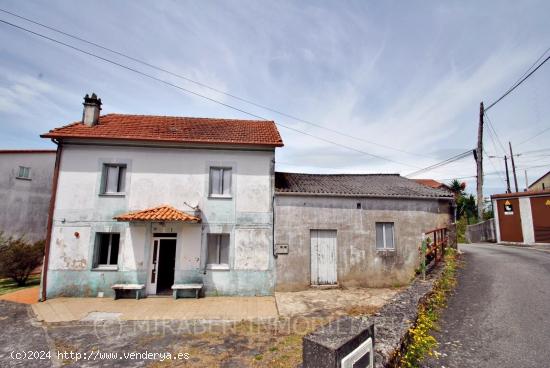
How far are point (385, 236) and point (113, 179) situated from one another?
12.2 m

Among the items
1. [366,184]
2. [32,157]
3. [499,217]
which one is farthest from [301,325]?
[499,217]

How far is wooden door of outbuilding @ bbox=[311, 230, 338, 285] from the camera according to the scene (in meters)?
11.2

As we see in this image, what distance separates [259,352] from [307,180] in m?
8.89

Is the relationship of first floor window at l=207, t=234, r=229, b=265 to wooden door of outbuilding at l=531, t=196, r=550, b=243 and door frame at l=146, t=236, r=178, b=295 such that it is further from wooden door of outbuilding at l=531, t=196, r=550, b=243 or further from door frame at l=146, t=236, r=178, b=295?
wooden door of outbuilding at l=531, t=196, r=550, b=243

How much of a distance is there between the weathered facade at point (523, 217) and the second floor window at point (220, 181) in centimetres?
2241

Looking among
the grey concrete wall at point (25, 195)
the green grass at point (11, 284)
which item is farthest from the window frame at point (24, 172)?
the green grass at point (11, 284)

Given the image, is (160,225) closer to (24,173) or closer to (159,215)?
(159,215)

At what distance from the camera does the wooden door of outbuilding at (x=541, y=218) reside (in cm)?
1855

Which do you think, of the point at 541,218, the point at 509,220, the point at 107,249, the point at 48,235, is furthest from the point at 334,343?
the point at 509,220

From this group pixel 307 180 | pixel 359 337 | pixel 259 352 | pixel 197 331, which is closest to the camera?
pixel 359 337

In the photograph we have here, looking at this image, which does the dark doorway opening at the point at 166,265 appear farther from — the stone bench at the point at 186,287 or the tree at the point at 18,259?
the tree at the point at 18,259

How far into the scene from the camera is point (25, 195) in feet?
50.5

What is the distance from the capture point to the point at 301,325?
743cm

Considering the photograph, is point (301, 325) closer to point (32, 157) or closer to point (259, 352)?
point (259, 352)
